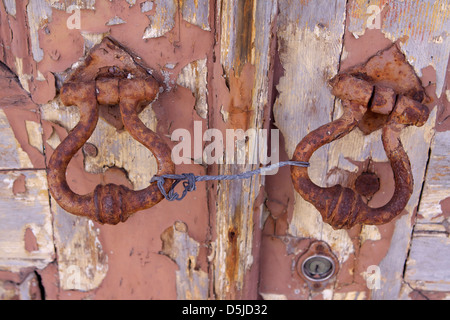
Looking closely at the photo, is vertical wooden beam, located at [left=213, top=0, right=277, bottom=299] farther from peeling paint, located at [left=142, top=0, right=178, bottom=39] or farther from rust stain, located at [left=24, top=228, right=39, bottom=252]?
rust stain, located at [left=24, top=228, right=39, bottom=252]

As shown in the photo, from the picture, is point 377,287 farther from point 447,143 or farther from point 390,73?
point 390,73

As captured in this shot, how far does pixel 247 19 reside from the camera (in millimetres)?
645

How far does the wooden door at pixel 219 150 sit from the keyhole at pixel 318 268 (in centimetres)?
3

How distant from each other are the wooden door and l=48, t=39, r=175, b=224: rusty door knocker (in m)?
0.07

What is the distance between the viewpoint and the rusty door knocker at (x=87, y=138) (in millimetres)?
625

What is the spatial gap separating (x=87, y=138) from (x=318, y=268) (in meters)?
0.57

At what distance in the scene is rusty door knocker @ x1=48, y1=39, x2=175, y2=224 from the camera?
24.6 inches

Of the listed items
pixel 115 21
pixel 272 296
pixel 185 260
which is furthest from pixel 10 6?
pixel 272 296

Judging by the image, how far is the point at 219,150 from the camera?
756mm

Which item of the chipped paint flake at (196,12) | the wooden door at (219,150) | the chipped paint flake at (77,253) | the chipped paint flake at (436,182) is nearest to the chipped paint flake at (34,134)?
the wooden door at (219,150)

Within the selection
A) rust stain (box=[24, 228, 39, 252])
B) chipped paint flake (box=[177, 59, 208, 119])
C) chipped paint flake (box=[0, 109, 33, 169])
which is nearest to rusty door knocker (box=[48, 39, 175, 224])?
chipped paint flake (box=[177, 59, 208, 119])

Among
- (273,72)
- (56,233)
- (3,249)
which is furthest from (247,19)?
(3,249)

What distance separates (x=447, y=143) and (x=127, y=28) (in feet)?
2.08

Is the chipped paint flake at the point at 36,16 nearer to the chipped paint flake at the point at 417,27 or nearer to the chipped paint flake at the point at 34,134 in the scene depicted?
the chipped paint flake at the point at 34,134
